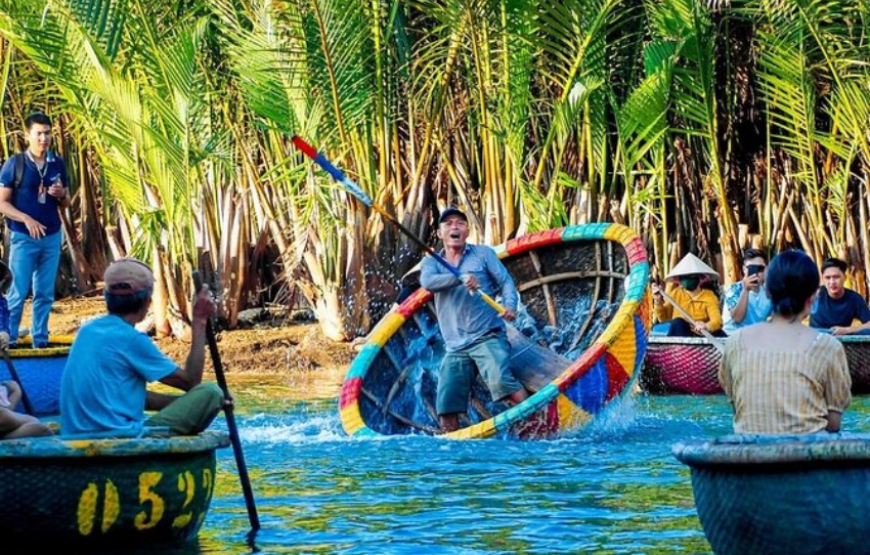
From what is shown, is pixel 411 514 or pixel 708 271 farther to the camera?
pixel 708 271

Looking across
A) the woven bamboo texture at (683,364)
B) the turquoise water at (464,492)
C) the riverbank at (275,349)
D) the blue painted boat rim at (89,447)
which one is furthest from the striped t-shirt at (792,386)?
the riverbank at (275,349)

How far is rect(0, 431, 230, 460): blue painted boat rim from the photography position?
652cm

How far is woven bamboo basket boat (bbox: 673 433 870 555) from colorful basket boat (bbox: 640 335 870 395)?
6976mm

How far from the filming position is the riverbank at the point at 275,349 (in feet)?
50.4

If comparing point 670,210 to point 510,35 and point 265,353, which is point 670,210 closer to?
point 510,35

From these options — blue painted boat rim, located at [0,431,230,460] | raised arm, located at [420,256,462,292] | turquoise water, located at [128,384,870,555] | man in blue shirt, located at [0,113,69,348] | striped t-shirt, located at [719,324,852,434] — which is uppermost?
man in blue shirt, located at [0,113,69,348]

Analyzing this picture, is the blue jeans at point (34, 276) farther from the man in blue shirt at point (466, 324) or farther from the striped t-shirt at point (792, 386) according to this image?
the striped t-shirt at point (792, 386)

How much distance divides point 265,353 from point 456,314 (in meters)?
5.05

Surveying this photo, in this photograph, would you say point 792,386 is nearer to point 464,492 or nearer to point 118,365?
point 118,365

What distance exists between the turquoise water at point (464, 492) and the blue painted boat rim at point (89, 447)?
532 millimetres

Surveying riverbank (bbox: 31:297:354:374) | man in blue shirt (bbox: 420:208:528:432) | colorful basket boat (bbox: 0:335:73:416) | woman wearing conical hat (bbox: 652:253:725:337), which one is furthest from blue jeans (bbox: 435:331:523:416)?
riverbank (bbox: 31:297:354:374)

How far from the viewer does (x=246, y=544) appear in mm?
7449

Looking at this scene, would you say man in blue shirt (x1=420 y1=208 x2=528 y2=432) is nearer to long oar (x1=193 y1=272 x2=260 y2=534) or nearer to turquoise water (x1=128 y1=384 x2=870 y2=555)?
turquoise water (x1=128 y1=384 x2=870 y2=555)

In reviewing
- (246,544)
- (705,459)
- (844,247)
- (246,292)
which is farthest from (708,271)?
(705,459)
